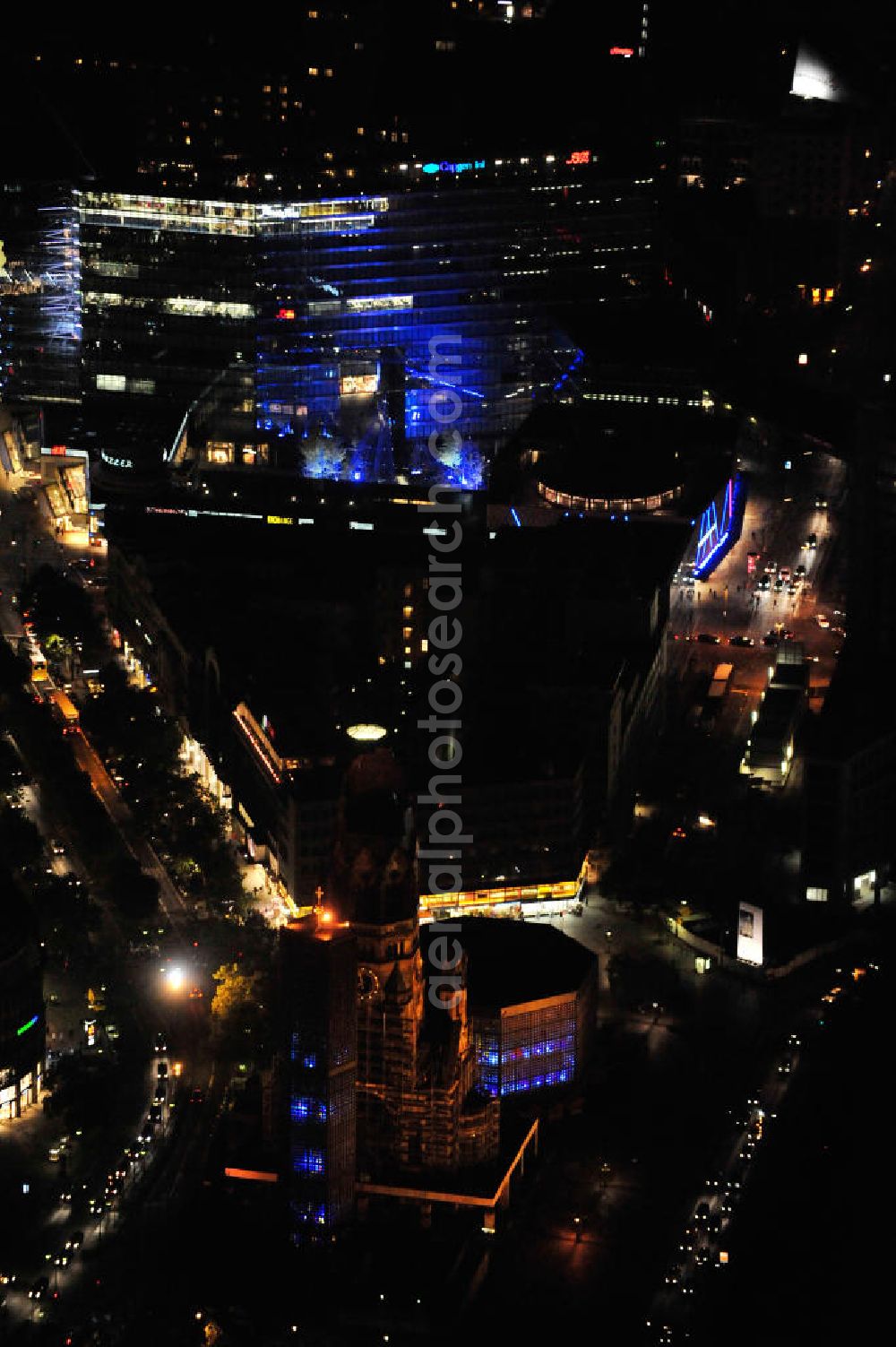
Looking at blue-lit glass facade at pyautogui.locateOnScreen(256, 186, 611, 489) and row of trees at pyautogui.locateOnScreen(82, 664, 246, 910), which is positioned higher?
blue-lit glass facade at pyautogui.locateOnScreen(256, 186, 611, 489)

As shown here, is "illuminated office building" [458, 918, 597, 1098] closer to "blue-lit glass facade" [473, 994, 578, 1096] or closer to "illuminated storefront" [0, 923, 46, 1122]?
"blue-lit glass facade" [473, 994, 578, 1096]

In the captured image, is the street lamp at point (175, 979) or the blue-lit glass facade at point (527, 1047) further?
the street lamp at point (175, 979)

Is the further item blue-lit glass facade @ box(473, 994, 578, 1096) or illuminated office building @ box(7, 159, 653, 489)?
illuminated office building @ box(7, 159, 653, 489)

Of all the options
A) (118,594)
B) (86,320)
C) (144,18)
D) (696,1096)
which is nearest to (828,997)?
(696,1096)

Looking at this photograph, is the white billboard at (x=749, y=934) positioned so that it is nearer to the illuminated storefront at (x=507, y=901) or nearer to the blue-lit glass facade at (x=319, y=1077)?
the illuminated storefront at (x=507, y=901)

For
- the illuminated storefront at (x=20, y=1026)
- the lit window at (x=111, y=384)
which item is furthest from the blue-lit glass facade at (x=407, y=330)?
the illuminated storefront at (x=20, y=1026)

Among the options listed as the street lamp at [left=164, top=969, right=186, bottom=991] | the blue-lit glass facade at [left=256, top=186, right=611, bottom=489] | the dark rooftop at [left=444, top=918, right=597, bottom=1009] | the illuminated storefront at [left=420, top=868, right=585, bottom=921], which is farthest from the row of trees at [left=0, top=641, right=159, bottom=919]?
the blue-lit glass facade at [left=256, top=186, right=611, bottom=489]

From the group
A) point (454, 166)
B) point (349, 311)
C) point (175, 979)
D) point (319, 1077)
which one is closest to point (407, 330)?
point (349, 311)
